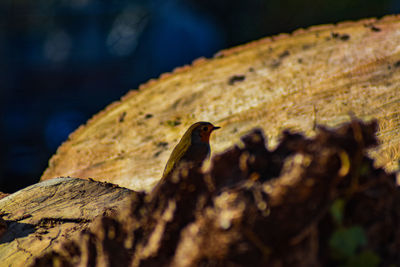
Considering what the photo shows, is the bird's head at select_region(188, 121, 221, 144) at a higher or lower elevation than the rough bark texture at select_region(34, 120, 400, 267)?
higher

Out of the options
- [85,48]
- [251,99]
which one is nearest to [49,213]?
[251,99]

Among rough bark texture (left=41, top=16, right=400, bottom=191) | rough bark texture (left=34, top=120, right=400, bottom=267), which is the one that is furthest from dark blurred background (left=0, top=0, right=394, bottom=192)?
rough bark texture (left=34, top=120, right=400, bottom=267)

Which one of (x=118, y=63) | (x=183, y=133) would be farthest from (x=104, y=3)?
(x=183, y=133)

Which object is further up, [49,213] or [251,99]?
[251,99]

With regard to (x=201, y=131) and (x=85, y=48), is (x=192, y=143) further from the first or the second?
(x=85, y=48)

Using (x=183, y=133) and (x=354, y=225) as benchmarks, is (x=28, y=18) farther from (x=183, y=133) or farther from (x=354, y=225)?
(x=354, y=225)

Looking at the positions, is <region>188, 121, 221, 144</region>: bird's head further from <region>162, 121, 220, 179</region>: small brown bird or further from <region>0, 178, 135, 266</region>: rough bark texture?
<region>0, 178, 135, 266</region>: rough bark texture
